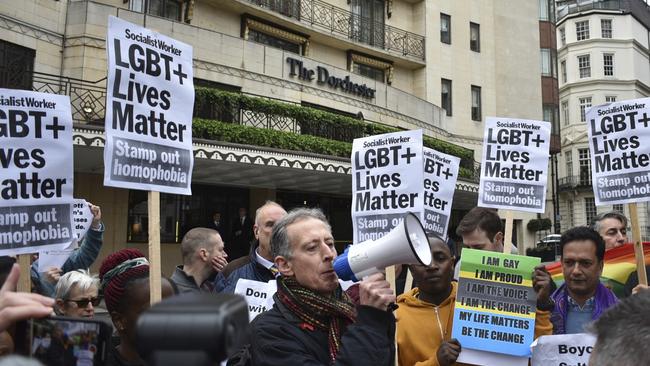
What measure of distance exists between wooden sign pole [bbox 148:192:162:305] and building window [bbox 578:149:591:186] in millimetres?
59321

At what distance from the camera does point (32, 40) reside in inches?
632

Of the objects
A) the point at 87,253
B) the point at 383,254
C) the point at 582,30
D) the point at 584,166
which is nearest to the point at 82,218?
the point at 87,253

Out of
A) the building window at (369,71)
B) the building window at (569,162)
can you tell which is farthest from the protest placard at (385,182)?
the building window at (569,162)

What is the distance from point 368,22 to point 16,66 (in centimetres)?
1682

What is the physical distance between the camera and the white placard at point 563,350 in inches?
146

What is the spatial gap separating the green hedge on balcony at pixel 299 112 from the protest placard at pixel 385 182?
10996 millimetres

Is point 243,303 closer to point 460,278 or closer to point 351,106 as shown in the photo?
point 460,278

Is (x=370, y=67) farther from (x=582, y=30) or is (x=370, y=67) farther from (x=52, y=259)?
(x=582, y=30)

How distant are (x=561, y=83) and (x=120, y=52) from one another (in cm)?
6530

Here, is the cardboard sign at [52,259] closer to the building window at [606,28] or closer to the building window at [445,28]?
the building window at [445,28]

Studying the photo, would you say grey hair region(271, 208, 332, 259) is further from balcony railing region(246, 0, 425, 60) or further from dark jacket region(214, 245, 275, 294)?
balcony railing region(246, 0, 425, 60)

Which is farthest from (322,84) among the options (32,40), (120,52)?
(120,52)

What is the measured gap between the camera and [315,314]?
2.93 m

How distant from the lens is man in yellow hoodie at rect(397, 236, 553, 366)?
4.01 m
